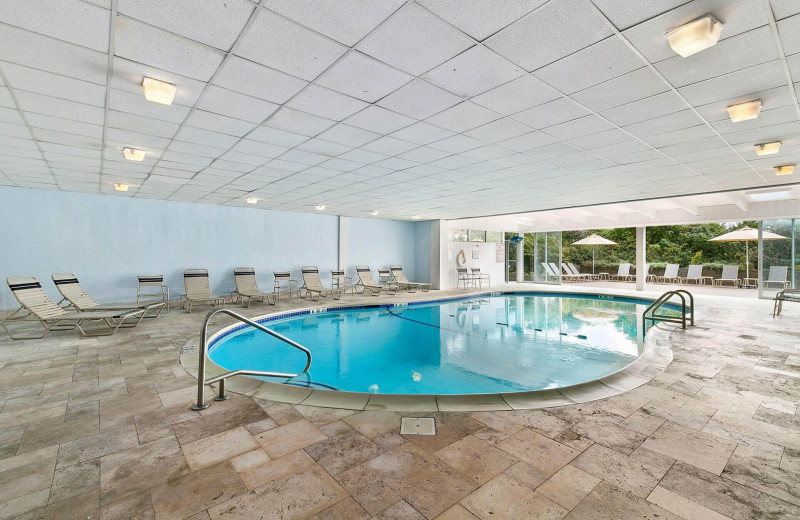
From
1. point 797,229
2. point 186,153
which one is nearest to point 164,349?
point 186,153

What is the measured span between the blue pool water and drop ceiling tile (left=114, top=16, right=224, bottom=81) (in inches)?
137

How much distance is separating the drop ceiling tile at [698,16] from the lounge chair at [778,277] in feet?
37.8

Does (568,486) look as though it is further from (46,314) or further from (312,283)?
(312,283)

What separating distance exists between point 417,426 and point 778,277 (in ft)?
41.6

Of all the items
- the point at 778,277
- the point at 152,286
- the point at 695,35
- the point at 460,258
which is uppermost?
the point at 695,35

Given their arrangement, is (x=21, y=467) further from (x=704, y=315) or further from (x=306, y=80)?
(x=704, y=315)

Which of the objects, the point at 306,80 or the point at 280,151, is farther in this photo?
the point at 280,151

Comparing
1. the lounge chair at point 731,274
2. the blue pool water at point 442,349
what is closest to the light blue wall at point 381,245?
the blue pool water at point 442,349

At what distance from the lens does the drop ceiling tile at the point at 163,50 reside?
6.89 ft

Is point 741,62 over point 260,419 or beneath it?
over

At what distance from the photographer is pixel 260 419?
263cm

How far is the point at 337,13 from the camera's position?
1.94 m

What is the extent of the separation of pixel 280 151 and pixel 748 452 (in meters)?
5.18

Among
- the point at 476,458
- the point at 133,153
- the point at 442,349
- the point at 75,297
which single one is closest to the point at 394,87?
the point at 476,458
